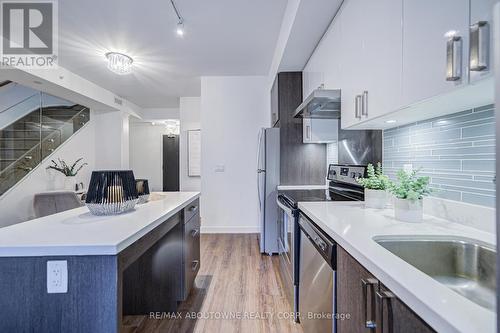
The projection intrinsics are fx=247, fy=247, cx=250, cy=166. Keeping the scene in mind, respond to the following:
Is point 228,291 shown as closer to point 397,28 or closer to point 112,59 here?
point 397,28

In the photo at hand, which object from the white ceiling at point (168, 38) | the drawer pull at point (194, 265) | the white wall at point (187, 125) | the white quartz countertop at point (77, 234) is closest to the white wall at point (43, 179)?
the white ceiling at point (168, 38)

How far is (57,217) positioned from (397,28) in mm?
1933

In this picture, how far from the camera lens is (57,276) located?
879mm

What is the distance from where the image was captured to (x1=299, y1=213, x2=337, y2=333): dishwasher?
1127 millimetres

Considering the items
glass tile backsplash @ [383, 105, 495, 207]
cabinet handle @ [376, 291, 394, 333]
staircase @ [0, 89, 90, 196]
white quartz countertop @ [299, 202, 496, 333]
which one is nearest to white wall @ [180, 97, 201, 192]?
staircase @ [0, 89, 90, 196]

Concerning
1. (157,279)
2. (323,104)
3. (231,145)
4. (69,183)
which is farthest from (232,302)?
(69,183)

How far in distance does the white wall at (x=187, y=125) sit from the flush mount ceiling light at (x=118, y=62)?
1.98 meters

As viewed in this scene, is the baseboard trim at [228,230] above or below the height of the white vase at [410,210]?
below

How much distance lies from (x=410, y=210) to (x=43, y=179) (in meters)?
5.43

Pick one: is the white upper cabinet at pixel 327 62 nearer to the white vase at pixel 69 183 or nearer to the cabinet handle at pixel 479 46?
the cabinet handle at pixel 479 46

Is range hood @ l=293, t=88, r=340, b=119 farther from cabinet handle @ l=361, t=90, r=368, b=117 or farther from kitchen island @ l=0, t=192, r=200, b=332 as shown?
kitchen island @ l=0, t=192, r=200, b=332

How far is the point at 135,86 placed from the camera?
4.75 meters

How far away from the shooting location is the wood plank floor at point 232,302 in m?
1.81

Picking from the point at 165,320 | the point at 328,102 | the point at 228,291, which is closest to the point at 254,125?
the point at 328,102
